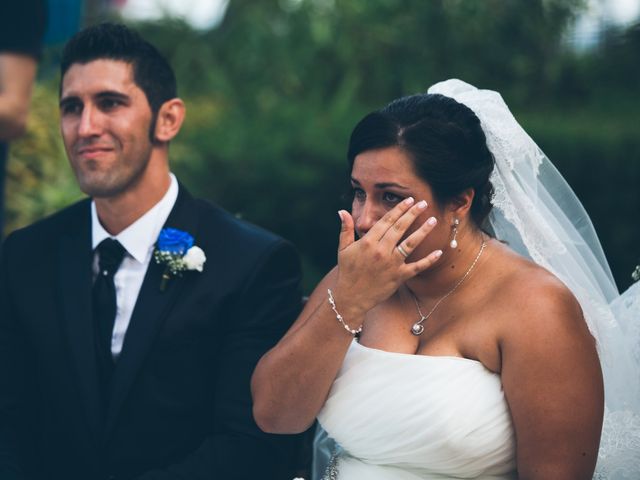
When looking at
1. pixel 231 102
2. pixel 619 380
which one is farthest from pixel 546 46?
pixel 619 380

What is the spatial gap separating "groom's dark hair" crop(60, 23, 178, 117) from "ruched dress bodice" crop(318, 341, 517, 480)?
4.96 ft

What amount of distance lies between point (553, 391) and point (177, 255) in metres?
1.52

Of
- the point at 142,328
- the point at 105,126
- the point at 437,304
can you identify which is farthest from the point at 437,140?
the point at 105,126

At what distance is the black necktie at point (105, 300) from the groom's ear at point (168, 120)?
53 cm

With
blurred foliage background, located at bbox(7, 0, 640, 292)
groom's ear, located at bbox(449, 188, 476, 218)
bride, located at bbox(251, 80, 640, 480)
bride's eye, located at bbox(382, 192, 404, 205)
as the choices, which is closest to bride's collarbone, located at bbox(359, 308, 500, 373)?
bride, located at bbox(251, 80, 640, 480)

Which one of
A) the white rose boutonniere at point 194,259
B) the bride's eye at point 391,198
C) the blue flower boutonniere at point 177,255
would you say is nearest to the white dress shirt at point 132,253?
the blue flower boutonniere at point 177,255

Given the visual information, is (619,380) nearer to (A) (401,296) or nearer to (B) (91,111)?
(A) (401,296)

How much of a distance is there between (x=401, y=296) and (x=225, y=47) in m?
8.09

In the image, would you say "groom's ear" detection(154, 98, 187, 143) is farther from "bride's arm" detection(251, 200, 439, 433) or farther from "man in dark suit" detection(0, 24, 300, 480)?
"bride's arm" detection(251, 200, 439, 433)

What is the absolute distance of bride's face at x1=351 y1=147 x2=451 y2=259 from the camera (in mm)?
2834

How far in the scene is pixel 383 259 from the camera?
8.86 feet

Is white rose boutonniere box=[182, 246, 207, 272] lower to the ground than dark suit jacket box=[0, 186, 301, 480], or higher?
higher

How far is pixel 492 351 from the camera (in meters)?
2.79

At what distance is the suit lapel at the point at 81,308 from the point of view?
10.8 ft
